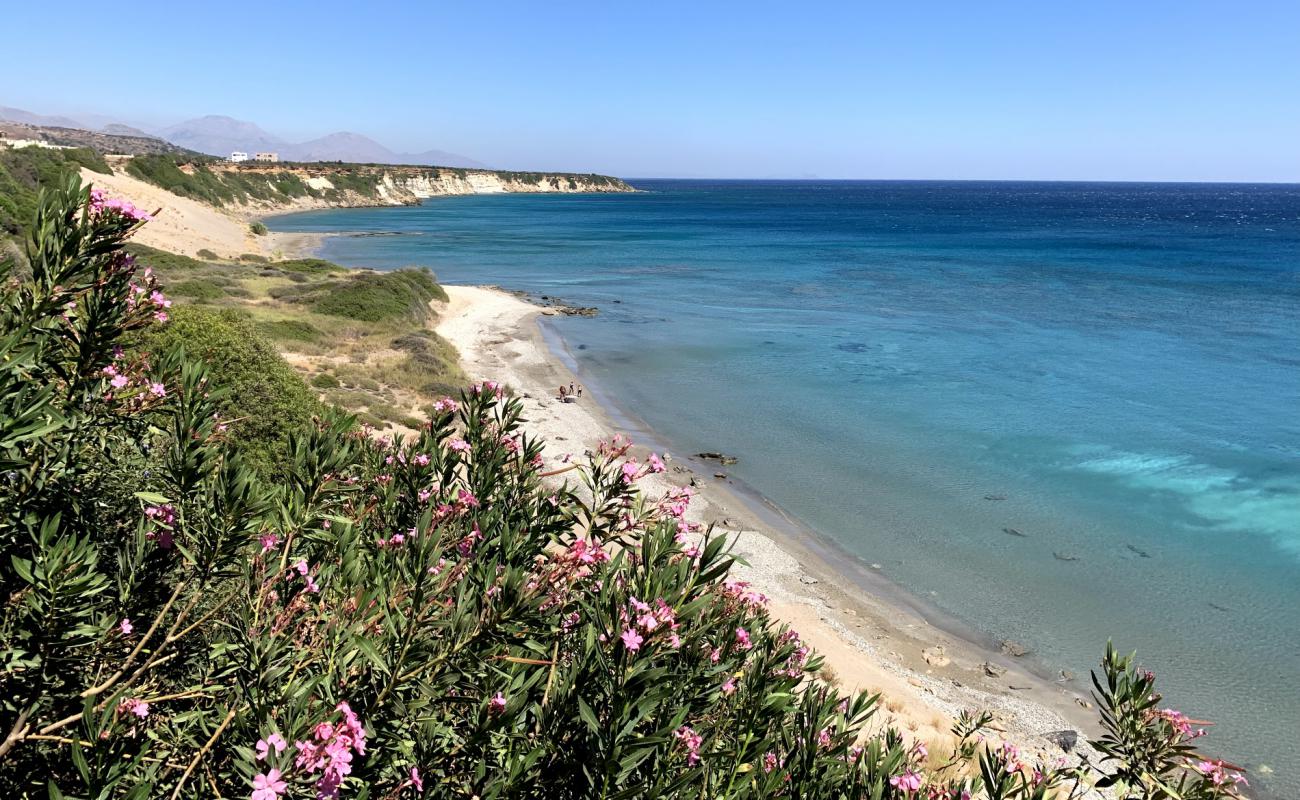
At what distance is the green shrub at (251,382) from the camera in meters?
12.3

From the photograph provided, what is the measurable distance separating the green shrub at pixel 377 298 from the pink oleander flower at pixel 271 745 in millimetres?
32210

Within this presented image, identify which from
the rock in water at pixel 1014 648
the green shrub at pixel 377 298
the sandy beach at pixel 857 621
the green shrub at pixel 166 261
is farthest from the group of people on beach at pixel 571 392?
the green shrub at pixel 166 261

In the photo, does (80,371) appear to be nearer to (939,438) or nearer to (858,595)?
(858,595)

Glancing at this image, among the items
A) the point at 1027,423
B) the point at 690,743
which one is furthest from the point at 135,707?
the point at 1027,423

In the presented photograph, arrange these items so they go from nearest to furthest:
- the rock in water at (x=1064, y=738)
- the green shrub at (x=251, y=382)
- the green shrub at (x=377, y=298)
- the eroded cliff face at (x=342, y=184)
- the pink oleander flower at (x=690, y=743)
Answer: the pink oleander flower at (x=690, y=743) < the rock in water at (x=1064, y=738) < the green shrub at (x=251, y=382) < the green shrub at (x=377, y=298) < the eroded cliff face at (x=342, y=184)

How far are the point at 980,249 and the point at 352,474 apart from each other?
278ft

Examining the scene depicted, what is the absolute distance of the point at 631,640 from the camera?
2.71 metres

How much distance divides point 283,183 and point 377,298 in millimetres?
97132

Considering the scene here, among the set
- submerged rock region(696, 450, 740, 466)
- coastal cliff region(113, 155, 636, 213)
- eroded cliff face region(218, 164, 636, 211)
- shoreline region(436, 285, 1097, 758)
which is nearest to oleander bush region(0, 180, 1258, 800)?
shoreline region(436, 285, 1097, 758)

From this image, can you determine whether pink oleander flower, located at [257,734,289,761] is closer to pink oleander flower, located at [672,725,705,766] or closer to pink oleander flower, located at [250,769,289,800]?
pink oleander flower, located at [250,769,289,800]

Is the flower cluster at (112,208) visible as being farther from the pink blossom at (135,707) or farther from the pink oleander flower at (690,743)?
the pink oleander flower at (690,743)

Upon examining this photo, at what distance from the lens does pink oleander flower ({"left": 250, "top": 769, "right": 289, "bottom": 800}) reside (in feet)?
7.42

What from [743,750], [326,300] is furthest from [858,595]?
[326,300]

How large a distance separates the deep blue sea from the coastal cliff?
93.8 feet
